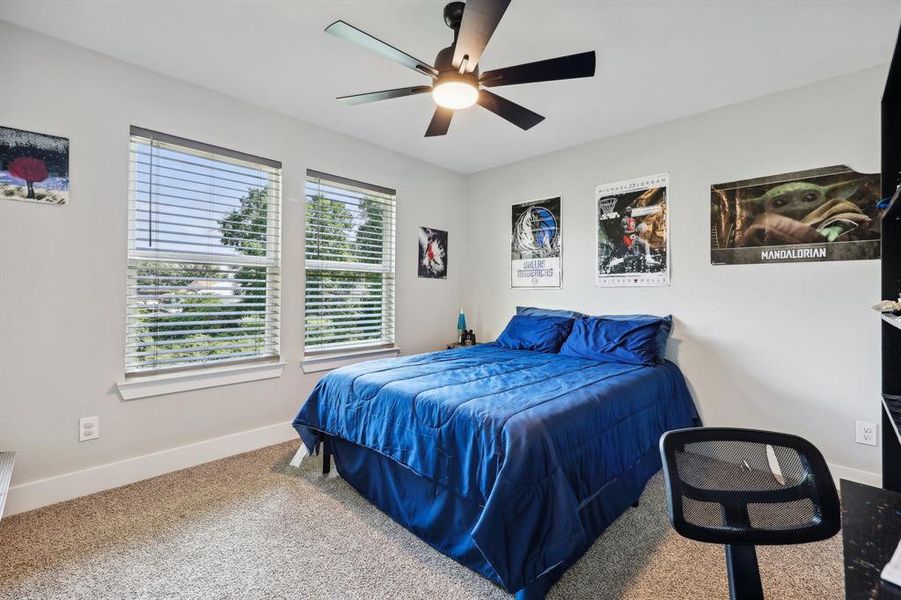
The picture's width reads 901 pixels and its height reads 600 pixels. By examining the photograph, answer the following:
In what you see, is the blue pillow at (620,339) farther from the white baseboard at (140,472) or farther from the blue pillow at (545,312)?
the white baseboard at (140,472)

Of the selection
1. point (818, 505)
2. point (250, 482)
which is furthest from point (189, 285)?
point (818, 505)

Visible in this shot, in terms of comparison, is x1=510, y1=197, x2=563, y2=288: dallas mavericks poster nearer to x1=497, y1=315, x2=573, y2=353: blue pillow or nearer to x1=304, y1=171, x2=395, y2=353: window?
x1=497, y1=315, x2=573, y2=353: blue pillow

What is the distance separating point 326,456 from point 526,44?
2617 millimetres

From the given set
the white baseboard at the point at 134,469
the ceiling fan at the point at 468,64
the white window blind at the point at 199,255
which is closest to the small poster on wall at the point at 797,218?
the ceiling fan at the point at 468,64

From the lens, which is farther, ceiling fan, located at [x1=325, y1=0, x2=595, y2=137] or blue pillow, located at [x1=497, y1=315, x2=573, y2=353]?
blue pillow, located at [x1=497, y1=315, x2=573, y2=353]

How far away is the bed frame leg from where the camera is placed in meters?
2.51

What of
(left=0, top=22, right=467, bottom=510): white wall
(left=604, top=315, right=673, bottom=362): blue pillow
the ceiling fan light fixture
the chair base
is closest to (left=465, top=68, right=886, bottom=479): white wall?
(left=604, top=315, right=673, bottom=362): blue pillow

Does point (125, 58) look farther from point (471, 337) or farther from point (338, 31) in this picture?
point (471, 337)

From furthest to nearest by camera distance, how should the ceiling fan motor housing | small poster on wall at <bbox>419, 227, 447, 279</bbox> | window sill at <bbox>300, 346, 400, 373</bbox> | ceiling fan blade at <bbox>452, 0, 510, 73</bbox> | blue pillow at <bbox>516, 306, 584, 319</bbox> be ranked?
small poster on wall at <bbox>419, 227, 447, 279</bbox> → blue pillow at <bbox>516, 306, 584, 319</bbox> → window sill at <bbox>300, 346, 400, 373</bbox> → the ceiling fan motor housing → ceiling fan blade at <bbox>452, 0, 510, 73</bbox>

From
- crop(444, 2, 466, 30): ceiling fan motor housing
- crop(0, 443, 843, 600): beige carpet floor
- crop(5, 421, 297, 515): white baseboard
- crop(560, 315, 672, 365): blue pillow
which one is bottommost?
crop(0, 443, 843, 600): beige carpet floor

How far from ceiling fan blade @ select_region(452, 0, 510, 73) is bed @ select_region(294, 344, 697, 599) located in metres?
1.48

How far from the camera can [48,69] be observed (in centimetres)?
216

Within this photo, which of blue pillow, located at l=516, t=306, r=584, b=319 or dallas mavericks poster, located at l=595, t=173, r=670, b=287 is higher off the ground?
dallas mavericks poster, located at l=595, t=173, r=670, b=287

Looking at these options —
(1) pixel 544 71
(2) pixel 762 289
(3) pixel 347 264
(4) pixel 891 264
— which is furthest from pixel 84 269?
(2) pixel 762 289
